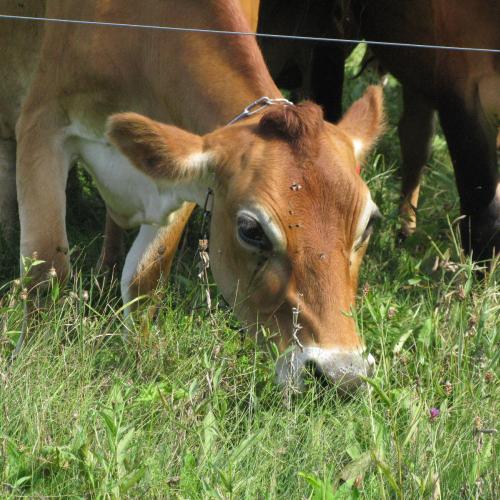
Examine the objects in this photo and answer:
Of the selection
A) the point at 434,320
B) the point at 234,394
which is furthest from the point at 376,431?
the point at 434,320

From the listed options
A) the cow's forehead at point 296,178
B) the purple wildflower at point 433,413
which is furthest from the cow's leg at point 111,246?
the purple wildflower at point 433,413

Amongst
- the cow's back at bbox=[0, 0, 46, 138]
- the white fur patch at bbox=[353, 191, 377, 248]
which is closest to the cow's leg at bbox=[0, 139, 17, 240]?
the cow's back at bbox=[0, 0, 46, 138]

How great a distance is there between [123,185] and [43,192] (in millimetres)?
326

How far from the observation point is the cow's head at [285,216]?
3984 mm

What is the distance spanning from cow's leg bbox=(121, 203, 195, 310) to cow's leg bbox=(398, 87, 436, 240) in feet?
7.12

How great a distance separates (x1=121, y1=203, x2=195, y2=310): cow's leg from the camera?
536 centimetres

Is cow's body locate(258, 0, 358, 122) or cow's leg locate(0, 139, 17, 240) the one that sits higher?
cow's body locate(258, 0, 358, 122)

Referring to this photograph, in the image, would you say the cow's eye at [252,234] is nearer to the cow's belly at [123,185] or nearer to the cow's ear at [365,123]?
the cow's ear at [365,123]

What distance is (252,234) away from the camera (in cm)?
412

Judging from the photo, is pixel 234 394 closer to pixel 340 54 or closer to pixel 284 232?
pixel 284 232

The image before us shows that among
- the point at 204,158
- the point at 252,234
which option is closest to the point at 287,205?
the point at 252,234

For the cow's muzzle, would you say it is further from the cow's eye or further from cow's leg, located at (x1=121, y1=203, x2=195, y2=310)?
cow's leg, located at (x1=121, y1=203, x2=195, y2=310)

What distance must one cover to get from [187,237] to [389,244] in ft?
3.38

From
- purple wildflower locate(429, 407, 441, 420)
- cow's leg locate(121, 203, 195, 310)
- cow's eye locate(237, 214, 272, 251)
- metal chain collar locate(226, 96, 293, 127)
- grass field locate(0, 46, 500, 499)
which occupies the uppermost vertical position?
metal chain collar locate(226, 96, 293, 127)
